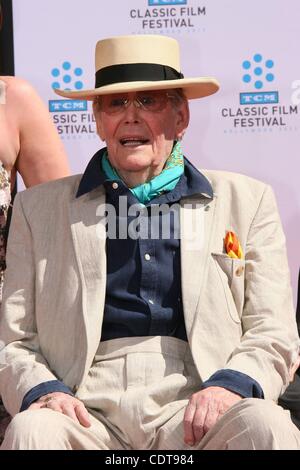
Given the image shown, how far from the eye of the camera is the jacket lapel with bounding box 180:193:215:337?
323 cm

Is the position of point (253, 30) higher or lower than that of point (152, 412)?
higher

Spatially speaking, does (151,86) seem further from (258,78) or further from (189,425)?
(258,78)

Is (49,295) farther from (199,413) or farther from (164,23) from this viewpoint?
(164,23)

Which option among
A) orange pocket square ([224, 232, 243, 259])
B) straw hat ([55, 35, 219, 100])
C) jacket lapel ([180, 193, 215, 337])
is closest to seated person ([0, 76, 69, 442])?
straw hat ([55, 35, 219, 100])

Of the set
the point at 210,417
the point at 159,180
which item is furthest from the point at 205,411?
the point at 159,180

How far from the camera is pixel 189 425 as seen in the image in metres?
2.99

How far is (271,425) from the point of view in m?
2.77

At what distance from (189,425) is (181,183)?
843 millimetres

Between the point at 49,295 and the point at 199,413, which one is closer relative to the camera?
the point at 199,413

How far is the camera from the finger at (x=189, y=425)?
2.99 m

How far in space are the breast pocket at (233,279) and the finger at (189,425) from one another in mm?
387

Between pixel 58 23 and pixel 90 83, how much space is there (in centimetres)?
30

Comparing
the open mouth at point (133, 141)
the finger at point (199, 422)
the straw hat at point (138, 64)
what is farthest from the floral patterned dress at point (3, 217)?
the finger at point (199, 422)

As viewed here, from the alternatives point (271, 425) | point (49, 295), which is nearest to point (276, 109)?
point (49, 295)
